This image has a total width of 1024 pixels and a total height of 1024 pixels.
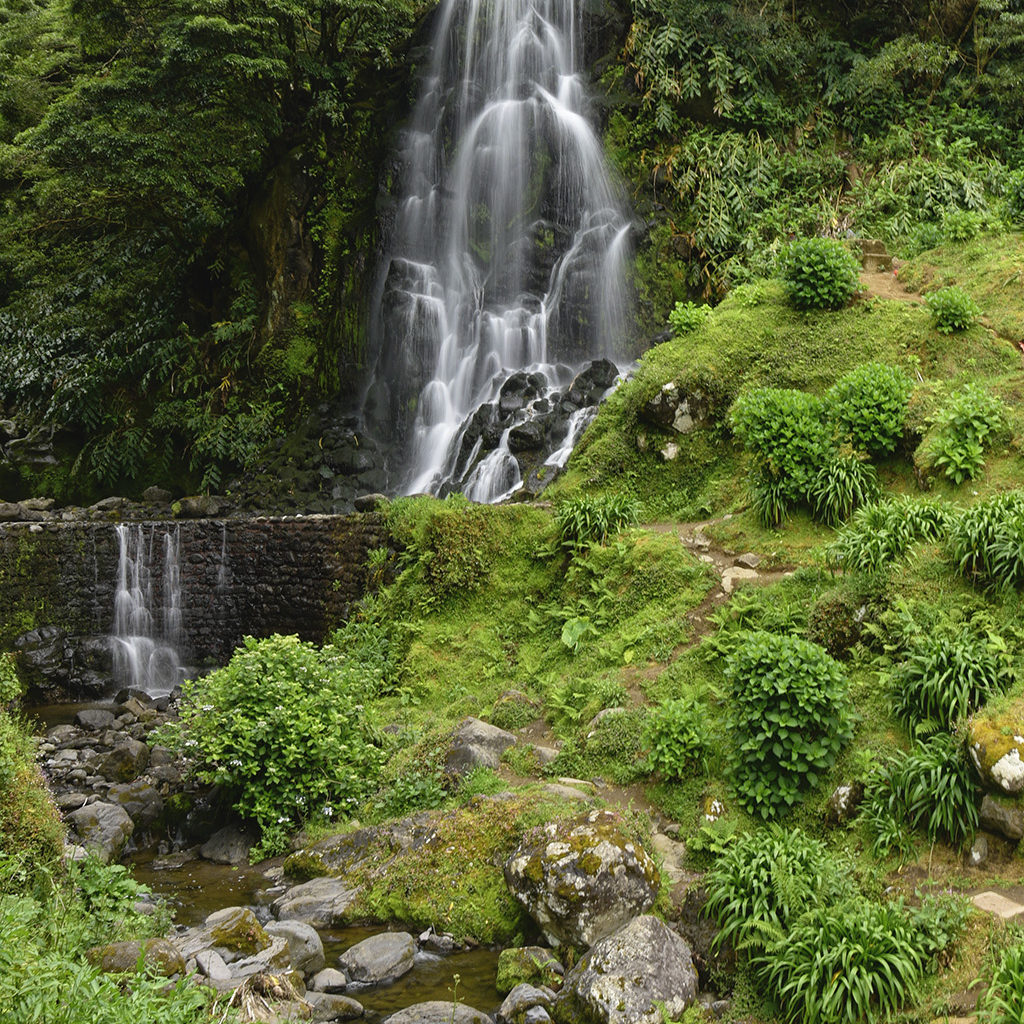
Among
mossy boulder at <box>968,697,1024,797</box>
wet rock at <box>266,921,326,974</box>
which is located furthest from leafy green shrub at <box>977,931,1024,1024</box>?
wet rock at <box>266,921,326,974</box>

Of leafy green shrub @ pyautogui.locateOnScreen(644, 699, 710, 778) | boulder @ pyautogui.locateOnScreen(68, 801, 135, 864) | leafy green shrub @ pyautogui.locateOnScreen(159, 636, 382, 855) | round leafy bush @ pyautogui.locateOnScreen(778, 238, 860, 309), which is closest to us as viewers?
leafy green shrub @ pyautogui.locateOnScreen(644, 699, 710, 778)

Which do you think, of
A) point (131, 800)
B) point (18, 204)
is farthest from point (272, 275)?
point (131, 800)

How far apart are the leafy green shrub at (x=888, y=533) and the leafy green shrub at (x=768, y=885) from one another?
2556 millimetres

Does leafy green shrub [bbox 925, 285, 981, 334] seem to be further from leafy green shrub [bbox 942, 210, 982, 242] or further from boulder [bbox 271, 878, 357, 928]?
boulder [bbox 271, 878, 357, 928]

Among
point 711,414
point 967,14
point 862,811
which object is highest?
point 967,14

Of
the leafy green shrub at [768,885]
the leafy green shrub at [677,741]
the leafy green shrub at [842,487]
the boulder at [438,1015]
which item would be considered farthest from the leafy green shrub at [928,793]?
the leafy green shrub at [842,487]

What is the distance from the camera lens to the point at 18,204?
2197cm

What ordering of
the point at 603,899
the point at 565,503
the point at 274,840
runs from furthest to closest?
the point at 565,503
the point at 274,840
the point at 603,899

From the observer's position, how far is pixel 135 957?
452 centimetres

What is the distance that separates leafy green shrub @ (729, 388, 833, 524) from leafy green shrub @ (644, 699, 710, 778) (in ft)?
9.40

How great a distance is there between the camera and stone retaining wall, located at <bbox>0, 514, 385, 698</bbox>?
12.7 meters

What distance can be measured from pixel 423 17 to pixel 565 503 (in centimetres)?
1677

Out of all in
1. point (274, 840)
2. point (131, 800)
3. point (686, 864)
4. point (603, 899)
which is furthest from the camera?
point (131, 800)

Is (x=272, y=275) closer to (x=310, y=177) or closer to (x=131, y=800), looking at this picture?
(x=310, y=177)
